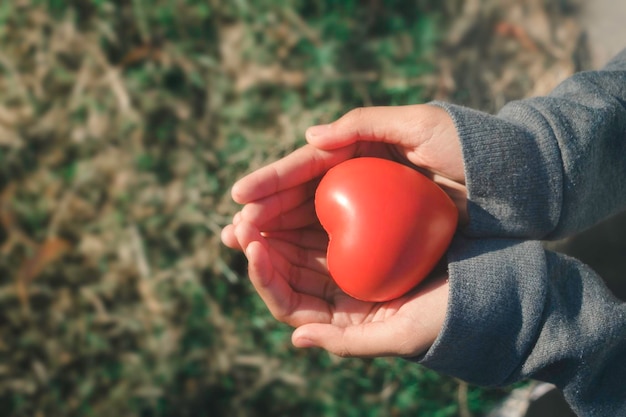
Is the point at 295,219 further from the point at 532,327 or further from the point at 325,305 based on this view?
the point at 532,327

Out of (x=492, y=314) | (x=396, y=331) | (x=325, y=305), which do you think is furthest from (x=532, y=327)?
(x=325, y=305)

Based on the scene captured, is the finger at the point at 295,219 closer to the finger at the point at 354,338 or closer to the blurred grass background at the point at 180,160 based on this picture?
the finger at the point at 354,338

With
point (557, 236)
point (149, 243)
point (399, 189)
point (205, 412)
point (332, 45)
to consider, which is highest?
point (332, 45)

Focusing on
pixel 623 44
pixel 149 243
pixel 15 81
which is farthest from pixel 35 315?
pixel 623 44

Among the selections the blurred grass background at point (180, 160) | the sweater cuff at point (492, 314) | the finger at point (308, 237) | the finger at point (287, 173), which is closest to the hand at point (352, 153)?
the finger at point (287, 173)

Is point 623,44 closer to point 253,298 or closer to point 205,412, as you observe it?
point 253,298

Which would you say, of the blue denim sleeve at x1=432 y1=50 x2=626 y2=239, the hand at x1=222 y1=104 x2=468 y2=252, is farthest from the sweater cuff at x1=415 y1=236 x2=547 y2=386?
the hand at x1=222 y1=104 x2=468 y2=252
